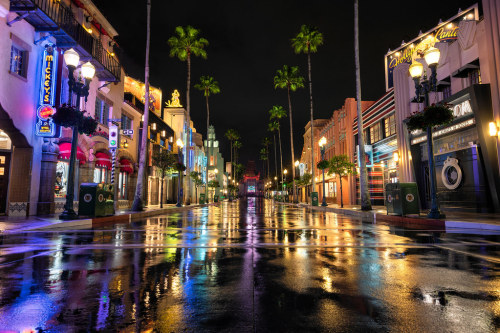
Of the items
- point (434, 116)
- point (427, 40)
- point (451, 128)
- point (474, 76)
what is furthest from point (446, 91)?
point (434, 116)

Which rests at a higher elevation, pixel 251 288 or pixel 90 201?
pixel 90 201

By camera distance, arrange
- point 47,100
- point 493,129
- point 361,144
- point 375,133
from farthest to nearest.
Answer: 1. point 375,133
2. point 361,144
3. point 47,100
4. point 493,129

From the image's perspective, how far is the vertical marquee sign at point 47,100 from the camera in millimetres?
16562

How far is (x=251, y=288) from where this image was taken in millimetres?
4195

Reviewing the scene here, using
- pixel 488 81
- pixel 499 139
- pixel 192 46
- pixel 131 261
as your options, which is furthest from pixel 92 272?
pixel 192 46

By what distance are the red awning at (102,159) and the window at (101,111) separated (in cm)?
253

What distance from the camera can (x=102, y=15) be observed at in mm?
24062

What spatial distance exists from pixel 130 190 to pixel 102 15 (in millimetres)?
15353

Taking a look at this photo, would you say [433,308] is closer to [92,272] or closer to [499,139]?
[92,272]

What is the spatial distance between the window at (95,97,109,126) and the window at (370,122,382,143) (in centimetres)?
2600

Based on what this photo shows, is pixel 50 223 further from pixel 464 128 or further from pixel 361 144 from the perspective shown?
pixel 464 128

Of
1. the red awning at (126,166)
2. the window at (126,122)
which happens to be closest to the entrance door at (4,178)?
the red awning at (126,166)

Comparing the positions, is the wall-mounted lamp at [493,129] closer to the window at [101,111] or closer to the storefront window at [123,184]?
the window at [101,111]

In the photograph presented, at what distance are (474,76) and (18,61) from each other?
2624 centimetres
